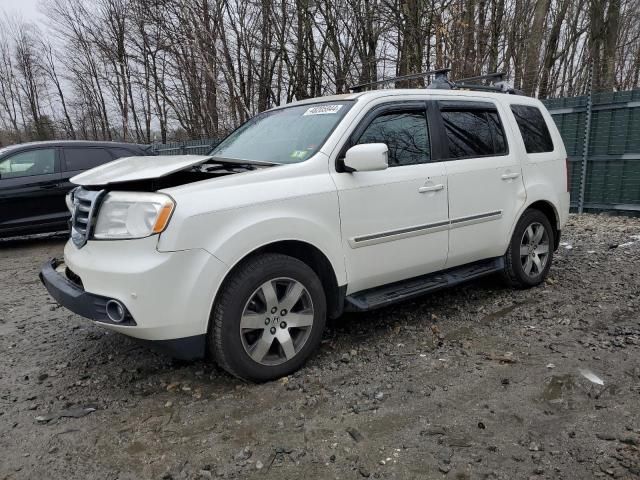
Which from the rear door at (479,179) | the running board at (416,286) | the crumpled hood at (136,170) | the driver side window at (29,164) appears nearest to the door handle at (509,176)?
the rear door at (479,179)

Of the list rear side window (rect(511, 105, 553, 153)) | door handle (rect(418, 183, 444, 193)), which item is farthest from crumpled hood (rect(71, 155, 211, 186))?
rear side window (rect(511, 105, 553, 153))

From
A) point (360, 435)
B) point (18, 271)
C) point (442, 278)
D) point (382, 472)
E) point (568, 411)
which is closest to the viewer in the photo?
point (382, 472)

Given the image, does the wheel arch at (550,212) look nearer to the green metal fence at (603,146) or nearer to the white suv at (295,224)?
the white suv at (295,224)

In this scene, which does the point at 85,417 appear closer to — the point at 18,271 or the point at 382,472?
the point at 382,472

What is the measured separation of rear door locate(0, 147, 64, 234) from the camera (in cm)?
762

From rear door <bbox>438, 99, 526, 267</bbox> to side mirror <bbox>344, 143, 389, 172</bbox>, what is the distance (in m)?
0.96

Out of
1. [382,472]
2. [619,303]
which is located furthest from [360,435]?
[619,303]

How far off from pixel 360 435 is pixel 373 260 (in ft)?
4.31

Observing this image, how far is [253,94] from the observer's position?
1555 centimetres

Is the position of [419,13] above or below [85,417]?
above

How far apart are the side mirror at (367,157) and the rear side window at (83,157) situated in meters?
6.64

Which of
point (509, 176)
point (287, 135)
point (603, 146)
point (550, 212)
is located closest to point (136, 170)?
point (287, 135)

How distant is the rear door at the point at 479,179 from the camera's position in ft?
13.1

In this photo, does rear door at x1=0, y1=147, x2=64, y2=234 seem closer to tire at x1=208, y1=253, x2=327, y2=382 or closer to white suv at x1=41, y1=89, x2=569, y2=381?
white suv at x1=41, y1=89, x2=569, y2=381
